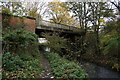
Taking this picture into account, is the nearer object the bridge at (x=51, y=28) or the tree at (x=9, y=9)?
the tree at (x=9, y=9)

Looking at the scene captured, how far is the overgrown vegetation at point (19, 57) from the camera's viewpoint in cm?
307

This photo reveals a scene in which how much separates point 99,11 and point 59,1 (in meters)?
6.89

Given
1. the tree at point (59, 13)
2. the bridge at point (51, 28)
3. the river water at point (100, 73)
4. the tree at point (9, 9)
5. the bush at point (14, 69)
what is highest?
the tree at point (59, 13)

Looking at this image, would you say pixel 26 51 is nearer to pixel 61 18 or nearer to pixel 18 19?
pixel 18 19

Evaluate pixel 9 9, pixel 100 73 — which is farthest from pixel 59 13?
pixel 100 73

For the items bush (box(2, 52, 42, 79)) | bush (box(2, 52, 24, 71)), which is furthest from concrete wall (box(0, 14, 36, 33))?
bush (box(2, 52, 42, 79))

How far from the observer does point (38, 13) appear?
45.0 ft

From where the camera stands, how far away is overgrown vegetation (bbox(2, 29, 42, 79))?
10.1ft

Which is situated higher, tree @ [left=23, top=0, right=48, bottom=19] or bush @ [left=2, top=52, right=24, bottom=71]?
tree @ [left=23, top=0, right=48, bottom=19]

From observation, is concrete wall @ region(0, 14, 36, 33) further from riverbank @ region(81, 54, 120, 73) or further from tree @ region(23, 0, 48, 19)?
tree @ region(23, 0, 48, 19)

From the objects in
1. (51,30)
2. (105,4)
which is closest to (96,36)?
(105,4)

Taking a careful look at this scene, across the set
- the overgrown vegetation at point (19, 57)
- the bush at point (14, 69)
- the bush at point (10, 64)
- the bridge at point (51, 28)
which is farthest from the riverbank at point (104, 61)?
the bush at point (10, 64)

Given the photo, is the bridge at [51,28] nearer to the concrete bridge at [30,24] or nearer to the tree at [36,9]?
the concrete bridge at [30,24]

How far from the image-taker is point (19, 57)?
12.9 feet
